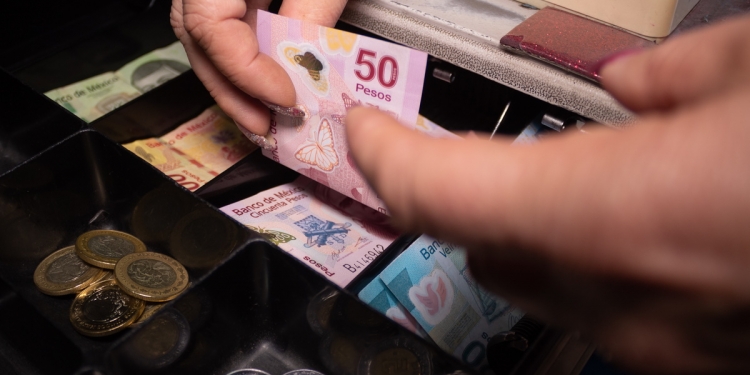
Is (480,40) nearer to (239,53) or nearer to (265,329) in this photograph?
(239,53)

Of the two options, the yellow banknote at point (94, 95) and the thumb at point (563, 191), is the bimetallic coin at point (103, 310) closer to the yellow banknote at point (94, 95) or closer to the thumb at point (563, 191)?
the yellow banknote at point (94, 95)

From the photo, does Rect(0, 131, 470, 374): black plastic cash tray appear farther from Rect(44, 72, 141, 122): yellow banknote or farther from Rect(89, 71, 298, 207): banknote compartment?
Rect(44, 72, 141, 122): yellow banknote

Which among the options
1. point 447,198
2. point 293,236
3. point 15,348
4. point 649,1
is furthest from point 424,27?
point 15,348

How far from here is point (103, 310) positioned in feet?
3.44

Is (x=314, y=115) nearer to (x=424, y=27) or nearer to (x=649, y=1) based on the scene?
(x=424, y=27)

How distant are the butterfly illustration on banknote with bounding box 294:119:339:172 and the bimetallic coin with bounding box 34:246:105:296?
436mm

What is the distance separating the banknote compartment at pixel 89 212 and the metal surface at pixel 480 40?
1.56ft

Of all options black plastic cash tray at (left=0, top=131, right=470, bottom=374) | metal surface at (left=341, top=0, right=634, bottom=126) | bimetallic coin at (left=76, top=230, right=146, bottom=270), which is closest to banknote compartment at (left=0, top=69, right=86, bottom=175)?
black plastic cash tray at (left=0, top=131, right=470, bottom=374)

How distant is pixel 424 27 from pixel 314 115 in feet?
0.85

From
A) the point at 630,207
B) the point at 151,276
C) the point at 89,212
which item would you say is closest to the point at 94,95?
the point at 89,212

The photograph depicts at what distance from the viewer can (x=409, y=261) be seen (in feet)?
3.45

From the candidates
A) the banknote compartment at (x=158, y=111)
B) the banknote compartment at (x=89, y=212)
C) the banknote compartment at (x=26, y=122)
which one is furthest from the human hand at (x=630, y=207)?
the banknote compartment at (x=158, y=111)

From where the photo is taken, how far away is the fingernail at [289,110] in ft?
3.55

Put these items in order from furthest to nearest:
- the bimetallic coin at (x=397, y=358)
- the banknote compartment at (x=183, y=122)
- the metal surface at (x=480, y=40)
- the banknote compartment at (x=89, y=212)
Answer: the banknote compartment at (x=183, y=122), the banknote compartment at (x=89, y=212), the metal surface at (x=480, y=40), the bimetallic coin at (x=397, y=358)
